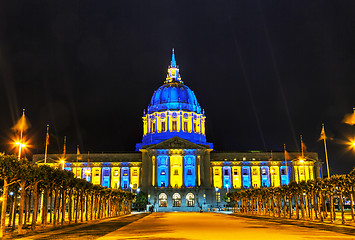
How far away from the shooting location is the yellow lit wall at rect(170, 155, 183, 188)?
14012cm

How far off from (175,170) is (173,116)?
25059 mm

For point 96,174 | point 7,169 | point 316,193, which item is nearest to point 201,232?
point 7,169

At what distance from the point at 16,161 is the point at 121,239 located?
13367 mm

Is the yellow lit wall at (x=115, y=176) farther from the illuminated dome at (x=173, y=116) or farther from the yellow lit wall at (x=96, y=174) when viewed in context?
the illuminated dome at (x=173, y=116)

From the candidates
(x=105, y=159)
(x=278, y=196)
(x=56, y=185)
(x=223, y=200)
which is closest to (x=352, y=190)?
(x=278, y=196)

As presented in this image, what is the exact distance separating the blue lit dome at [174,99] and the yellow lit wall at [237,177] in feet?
101

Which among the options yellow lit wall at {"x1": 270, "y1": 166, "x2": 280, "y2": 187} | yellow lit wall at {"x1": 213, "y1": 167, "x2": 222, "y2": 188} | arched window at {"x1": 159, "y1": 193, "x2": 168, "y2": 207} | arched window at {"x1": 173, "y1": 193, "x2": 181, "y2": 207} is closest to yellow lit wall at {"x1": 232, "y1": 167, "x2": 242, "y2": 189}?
yellow lit wall at {"x1": 213, "y1": 167, "x2": 222, "y2": 188}

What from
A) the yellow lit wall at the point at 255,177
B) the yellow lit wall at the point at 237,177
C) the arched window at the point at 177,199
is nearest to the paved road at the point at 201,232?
the arched window at the point at 177,199

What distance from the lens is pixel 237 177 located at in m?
148

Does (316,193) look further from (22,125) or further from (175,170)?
(175,170)

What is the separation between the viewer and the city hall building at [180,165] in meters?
136

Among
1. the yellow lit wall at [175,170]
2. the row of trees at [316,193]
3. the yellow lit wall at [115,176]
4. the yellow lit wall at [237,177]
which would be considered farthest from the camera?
the yellow lit wall at [237,177]

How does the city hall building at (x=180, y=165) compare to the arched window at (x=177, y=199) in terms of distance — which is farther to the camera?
the city hall building at (x=180, y=165)

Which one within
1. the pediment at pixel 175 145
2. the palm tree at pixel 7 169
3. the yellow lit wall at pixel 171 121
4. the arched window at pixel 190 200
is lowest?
the arched window at pixel 190 200
